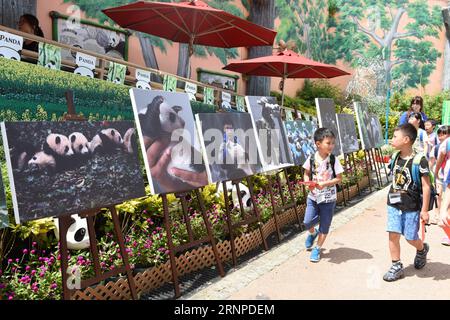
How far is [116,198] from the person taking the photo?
3.62m

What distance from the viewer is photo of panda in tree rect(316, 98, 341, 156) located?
7910 millimetres

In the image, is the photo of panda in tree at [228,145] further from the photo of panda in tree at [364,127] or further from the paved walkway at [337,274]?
the photo of panda in tree at [364,127]

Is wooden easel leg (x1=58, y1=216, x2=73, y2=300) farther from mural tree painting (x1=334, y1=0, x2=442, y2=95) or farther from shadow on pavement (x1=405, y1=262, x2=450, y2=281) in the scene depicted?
mural tree painting (x1=334, y1=0, x2=442, y2=95)

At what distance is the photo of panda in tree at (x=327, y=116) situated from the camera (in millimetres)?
7910

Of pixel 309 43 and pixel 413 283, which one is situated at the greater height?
pixel 309 43

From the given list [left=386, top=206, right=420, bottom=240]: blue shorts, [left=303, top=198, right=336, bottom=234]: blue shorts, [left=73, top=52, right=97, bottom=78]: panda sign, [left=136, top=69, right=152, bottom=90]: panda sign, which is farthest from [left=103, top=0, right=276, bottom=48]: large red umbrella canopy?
[left=386, top=206, right=420, bottom=240]: blue shorts

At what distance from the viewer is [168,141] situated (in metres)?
4.19

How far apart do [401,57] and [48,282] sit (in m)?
26.0

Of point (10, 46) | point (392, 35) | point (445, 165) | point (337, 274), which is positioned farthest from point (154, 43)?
point (392, 35)

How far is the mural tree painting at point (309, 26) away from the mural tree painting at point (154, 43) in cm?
470

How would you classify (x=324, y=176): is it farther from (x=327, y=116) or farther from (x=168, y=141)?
(x=327, y=116)

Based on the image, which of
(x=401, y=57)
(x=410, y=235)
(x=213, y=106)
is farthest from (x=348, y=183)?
(x=401, y=57)

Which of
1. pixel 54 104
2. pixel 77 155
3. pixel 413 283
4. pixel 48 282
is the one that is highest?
pixel 54 104

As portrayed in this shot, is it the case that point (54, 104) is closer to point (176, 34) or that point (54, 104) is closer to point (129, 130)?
point (129, 130)
